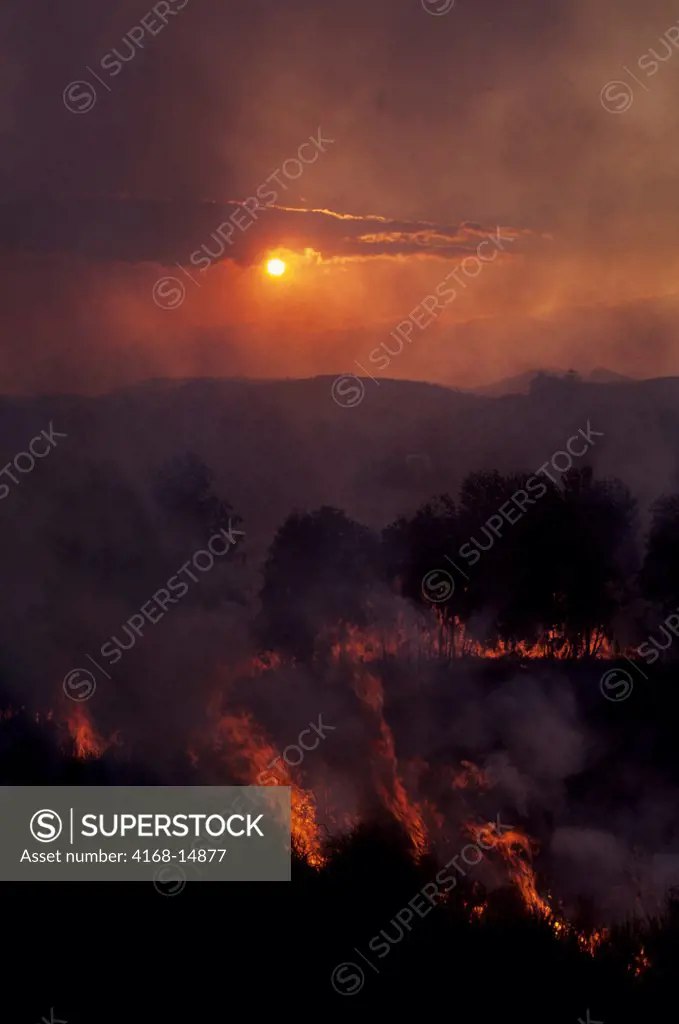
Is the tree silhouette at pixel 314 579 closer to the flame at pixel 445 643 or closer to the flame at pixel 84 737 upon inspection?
the flame at pixel 445 643

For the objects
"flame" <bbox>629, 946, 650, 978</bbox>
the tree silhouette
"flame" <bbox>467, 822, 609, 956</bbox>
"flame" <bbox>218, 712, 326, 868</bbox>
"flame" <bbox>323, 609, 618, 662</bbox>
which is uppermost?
the tree silhouette

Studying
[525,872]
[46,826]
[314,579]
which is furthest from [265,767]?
[314,579]

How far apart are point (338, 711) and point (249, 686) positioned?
13.9 feet

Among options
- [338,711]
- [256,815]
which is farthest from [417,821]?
[338,711]

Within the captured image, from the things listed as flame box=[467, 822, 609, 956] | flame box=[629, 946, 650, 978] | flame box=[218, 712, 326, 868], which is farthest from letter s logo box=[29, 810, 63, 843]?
flame box=[629, 946, 650, 978]

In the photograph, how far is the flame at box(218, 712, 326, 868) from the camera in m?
29.1

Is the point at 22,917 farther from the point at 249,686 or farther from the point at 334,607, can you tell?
the point at 334,607

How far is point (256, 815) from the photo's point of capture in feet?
96.3

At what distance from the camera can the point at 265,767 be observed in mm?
35125

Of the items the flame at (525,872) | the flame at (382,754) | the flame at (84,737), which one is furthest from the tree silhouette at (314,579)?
the flame at (525,872)

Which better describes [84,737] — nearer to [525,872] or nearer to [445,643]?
[525,872]

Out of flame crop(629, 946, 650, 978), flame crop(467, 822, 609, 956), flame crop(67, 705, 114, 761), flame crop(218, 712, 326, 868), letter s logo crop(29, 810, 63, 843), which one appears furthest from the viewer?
flame crop(67, 705, 114, 761)

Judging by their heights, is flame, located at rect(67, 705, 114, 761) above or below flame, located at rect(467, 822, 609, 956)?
above

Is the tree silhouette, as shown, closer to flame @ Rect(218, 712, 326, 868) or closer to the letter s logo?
flame @ Rect(218, 712, 326, 868)
